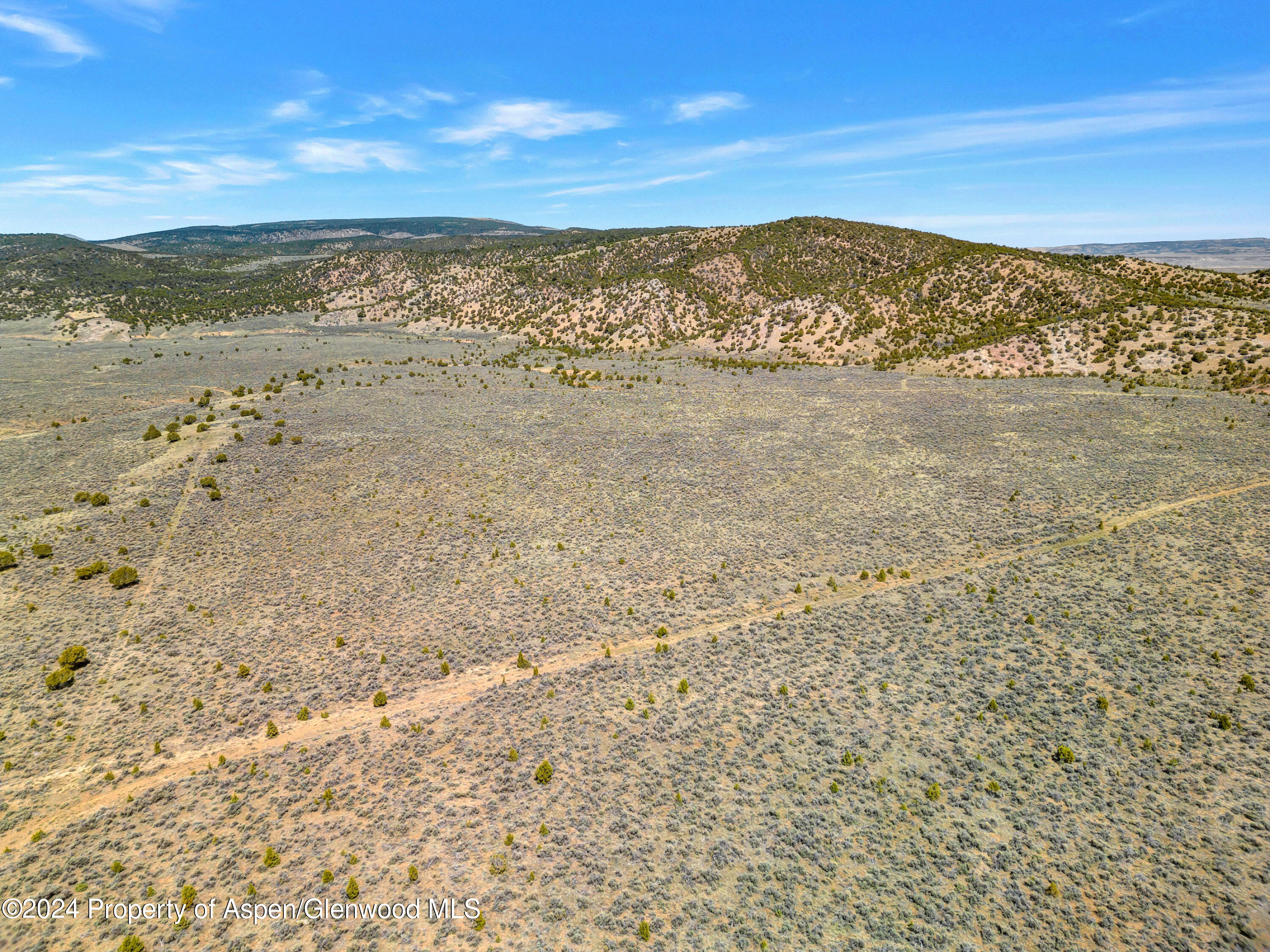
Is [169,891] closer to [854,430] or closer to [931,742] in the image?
[931,742]

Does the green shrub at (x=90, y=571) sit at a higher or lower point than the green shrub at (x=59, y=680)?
higher

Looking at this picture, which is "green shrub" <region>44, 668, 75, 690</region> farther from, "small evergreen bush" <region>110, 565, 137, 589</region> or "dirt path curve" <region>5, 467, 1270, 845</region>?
"small evergreen bush" <region>110, 565, 137, 589</region>

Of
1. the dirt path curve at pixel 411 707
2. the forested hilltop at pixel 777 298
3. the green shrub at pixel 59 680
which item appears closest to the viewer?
the dirt path curve at pixel 411 707

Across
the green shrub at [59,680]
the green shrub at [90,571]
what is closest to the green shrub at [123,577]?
the green shrub at [90,571]

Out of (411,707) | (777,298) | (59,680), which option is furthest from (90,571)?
(777,298)

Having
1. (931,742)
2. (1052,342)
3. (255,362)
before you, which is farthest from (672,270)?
(931,742)

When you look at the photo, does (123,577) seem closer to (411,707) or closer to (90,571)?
(90,571)

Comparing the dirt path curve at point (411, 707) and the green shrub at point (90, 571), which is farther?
the green shrub at point (90, 571)

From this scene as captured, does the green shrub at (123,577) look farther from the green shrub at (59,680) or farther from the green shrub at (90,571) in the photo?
the green shrub at (59,680)
